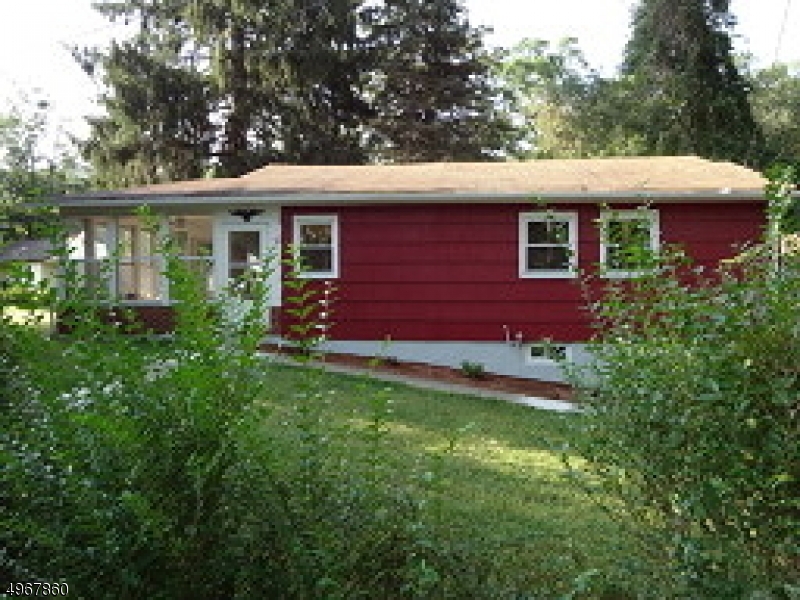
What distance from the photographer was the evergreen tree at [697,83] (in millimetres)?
24844

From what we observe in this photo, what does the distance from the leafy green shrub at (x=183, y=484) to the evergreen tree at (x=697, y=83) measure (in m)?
24.9

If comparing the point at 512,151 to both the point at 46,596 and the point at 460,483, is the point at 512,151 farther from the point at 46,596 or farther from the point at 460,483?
the point at 46,596

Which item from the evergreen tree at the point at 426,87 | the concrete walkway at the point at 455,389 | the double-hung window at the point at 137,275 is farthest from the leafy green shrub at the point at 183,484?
the evergreen tree at the point at 426,87

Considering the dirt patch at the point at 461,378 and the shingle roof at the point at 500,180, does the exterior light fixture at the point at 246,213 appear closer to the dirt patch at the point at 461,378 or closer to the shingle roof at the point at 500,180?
the shingle roof at the point at 500,180

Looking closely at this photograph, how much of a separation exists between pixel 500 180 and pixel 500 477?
8.62 meters

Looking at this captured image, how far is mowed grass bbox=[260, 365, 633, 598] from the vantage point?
350cm

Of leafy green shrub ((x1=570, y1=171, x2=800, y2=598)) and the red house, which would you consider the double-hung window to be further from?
leafy green shrub ((x1=570, y1=171, x2=800, y2=598))

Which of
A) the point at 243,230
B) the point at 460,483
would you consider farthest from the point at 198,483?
the point at 243,230

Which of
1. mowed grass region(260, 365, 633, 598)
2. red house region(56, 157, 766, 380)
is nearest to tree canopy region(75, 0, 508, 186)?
red house region(56, 157, 766, 380)

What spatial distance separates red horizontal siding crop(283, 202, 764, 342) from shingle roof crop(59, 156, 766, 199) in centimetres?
43

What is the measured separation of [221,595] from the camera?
2.78 m

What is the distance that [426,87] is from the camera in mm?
31656

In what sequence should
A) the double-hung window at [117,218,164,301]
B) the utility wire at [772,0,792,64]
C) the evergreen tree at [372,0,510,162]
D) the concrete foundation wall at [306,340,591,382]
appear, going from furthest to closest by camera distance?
the evergreen tree at [372,0,510,162] < the utility wire at [772,0,792,64] < the double-hung window at [117,218,164,301] < the concrete foundation wall at [306,340,591,382]

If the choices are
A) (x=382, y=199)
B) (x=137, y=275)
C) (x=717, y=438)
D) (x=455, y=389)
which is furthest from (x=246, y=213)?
(x=717, y=438)
